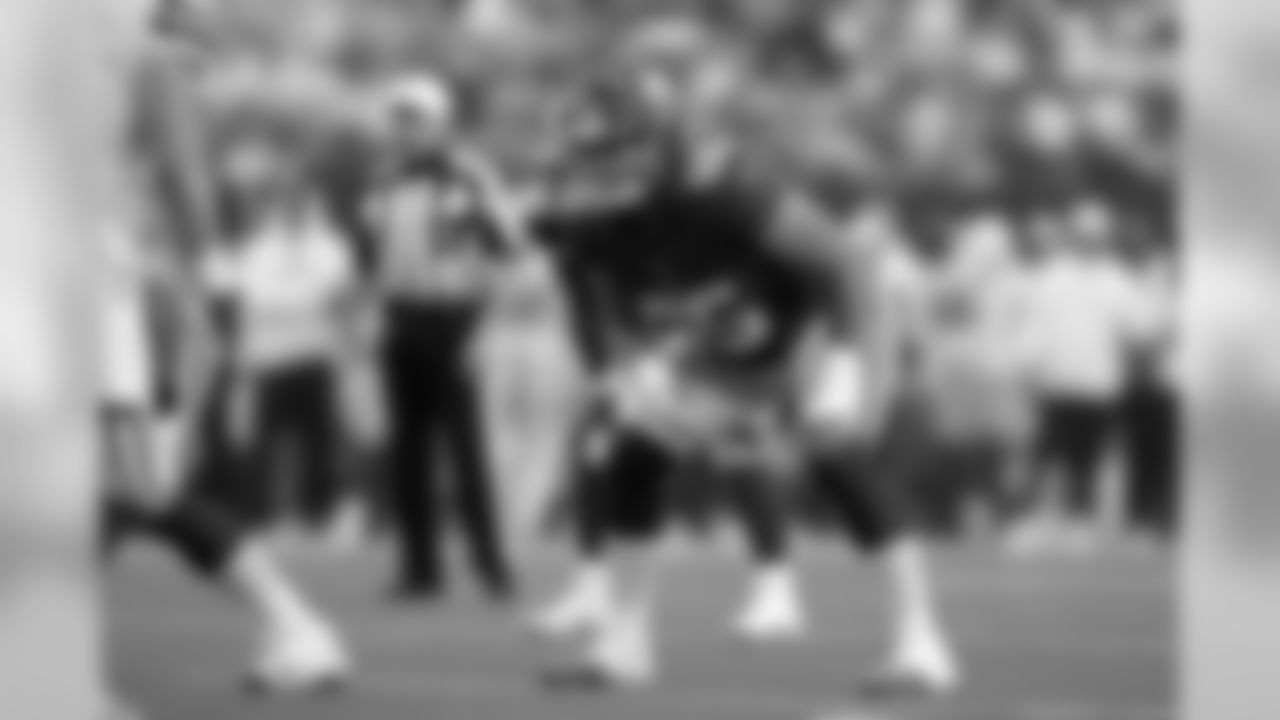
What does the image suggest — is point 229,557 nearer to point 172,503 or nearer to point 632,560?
point 172,503

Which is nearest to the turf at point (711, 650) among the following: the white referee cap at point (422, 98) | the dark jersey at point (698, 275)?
the dark jersey at point (698, 275)

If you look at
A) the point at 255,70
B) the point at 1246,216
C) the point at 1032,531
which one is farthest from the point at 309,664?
the point at 1246,216

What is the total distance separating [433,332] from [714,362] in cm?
32

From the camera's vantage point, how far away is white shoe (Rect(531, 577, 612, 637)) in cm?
201

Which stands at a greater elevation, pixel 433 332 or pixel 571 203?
pixel 571 203

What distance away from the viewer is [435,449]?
204 cm

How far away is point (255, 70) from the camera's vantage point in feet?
6.86

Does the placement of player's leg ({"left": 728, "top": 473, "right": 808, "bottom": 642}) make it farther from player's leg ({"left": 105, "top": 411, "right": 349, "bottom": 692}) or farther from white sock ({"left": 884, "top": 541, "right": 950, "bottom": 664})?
player's leg ({"left": 105, "top": 411, "right": 349, "bottom": 692})

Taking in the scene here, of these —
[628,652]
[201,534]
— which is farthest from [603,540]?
[201,534]

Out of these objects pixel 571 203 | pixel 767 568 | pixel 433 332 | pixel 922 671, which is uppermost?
pixel 571 203

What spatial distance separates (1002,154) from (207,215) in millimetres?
897

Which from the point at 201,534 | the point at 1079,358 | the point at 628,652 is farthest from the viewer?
the point at 201,534

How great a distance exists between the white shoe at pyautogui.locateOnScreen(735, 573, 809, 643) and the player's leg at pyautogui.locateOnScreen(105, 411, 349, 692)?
0.46 meters

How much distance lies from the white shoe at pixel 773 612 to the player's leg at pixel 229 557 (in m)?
0.46
